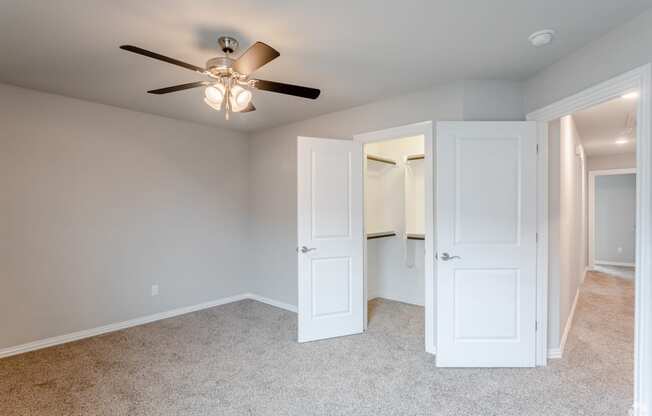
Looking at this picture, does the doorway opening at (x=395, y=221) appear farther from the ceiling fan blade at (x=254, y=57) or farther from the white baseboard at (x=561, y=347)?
the ceiling fan blade at (x=254, y=57)

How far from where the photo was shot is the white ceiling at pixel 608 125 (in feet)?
11.8

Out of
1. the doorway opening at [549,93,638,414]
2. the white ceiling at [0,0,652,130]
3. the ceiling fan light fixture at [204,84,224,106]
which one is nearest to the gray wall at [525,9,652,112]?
the white ceiling at [0,0,652,130]

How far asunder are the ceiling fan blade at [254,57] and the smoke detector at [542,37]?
165 cm

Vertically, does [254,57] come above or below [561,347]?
above

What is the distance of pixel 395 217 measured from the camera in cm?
473

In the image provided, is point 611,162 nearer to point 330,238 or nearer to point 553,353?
point 553,353

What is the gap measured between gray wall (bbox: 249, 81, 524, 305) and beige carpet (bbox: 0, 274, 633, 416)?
1.07 m

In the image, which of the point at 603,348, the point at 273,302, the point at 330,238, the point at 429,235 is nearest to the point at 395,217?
the point at 330,238

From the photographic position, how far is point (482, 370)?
2.74 m

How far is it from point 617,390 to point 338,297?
2278 mm

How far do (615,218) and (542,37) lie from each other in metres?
7.42

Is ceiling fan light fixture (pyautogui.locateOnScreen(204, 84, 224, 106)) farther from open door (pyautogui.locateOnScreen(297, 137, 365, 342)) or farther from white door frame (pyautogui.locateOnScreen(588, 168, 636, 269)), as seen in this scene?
white door frame (pyautogui.locateOnScreen(588, 168, 636, 269))

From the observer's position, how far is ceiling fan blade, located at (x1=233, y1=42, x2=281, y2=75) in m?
1.75

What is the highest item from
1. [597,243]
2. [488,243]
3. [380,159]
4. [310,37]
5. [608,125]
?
[310,37]
